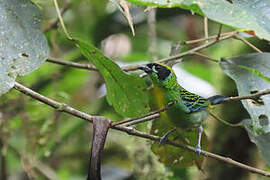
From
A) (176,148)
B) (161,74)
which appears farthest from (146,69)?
(176,148)

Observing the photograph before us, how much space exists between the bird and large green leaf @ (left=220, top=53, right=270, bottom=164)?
6.3 inches

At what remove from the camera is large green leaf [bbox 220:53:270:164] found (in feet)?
5.00

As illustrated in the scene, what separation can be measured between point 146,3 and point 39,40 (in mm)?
454

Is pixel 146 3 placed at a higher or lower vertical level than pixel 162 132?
higher

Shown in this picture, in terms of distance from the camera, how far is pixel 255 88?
1.59m

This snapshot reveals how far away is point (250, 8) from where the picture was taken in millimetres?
1396

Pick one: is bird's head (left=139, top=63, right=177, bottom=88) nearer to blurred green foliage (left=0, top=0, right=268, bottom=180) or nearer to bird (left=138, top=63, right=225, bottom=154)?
bird (left=138, top=63, right=225, bottom=154)

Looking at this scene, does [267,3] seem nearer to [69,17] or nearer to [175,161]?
[175,161]

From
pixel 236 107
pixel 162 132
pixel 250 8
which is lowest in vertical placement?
pixel 236 107

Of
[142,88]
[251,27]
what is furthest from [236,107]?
[251,27]

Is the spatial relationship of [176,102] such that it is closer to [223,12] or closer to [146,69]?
[146,69]

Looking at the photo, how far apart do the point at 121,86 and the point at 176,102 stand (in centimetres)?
23

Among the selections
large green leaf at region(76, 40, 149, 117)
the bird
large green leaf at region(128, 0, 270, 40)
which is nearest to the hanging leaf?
the bird

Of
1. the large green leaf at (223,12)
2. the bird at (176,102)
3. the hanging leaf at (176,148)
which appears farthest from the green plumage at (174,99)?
the large green leaf at (223,12)
